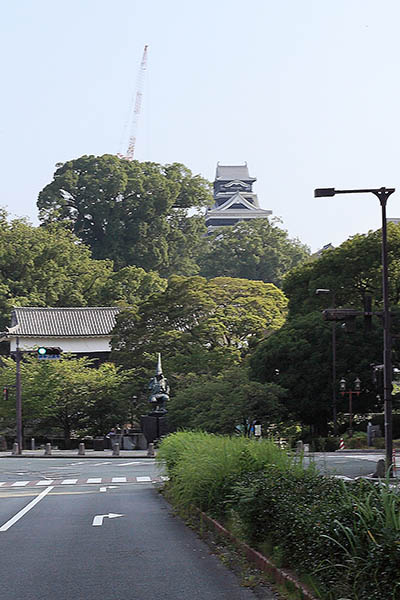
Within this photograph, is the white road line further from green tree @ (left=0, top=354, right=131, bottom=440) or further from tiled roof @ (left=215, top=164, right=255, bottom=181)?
tiled roof @ (left=215, top=164, right=255, bottom=181)

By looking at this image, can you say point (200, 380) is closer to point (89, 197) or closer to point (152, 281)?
point (152, 281)

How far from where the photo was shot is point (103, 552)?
1304cm

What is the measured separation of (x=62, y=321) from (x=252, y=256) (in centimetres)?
3325

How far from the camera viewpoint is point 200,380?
57.8 meters

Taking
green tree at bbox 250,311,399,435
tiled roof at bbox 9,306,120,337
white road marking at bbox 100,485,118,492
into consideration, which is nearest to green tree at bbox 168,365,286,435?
green tree at bbox 250,311,399,435

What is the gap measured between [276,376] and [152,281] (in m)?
37.9

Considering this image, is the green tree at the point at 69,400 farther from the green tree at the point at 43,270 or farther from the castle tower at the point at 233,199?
the castle tower at the point at 233,199

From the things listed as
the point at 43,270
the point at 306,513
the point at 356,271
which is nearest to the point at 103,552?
the point at 306,513

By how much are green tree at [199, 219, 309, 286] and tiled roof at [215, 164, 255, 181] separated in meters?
60.4

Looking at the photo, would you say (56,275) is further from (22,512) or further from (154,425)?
(22,512)

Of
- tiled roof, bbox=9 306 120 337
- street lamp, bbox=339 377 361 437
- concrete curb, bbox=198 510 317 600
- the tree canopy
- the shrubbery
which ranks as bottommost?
concrete curb, bbox=198 510 317 600

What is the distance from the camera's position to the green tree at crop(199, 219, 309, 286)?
10800 centimetres

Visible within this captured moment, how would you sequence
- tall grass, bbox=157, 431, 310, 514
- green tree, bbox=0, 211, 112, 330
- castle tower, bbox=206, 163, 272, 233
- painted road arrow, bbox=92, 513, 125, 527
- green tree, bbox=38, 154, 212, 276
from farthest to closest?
castle tower, bbox=206, 163, 272, 233, green tree, bbox=38, 154, 212, 276, green tree, bbox=0, 211, 112, 330, painted road arrow, bbox=92, 513, 125, 527, tall grass, bbox=157, 431, 310, 514

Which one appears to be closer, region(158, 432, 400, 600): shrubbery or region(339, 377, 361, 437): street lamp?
region(158, 432, 400, 600): shrubbery
